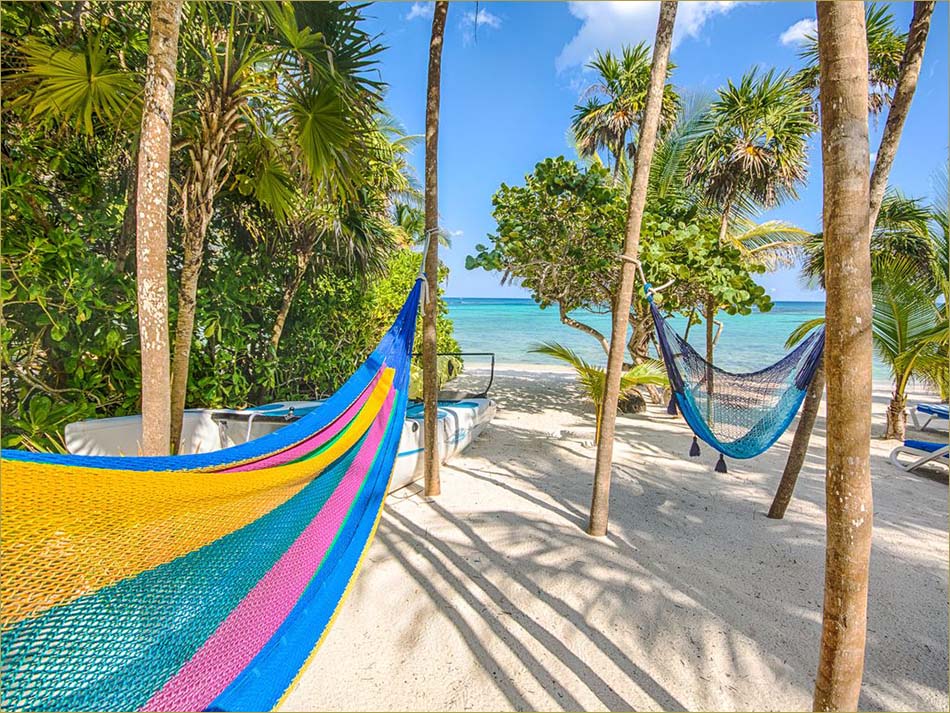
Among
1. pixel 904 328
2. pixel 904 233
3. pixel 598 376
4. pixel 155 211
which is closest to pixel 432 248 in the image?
pixel 155 211

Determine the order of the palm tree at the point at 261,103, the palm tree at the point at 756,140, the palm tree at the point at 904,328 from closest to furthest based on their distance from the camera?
the palm tree at the point at 261,103 → the palm tree at the point at 904,328 → the palm tree at the point at 756,140

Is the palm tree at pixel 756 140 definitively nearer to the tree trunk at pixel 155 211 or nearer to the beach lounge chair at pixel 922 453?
the beach lounge chair at pixel 922 453

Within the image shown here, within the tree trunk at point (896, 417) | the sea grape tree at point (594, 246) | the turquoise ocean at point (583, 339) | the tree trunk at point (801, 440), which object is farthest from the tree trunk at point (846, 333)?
the turquoise ocean at point (583, 339)

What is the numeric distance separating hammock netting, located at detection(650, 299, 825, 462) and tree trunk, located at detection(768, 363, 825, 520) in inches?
5.3

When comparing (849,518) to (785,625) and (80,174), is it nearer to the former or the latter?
(785,625)

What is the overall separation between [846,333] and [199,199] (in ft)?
8.70

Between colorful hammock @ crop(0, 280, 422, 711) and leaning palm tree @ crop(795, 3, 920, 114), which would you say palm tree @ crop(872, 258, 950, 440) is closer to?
leaning palm tree @ crop(795, 3, 920, 114)

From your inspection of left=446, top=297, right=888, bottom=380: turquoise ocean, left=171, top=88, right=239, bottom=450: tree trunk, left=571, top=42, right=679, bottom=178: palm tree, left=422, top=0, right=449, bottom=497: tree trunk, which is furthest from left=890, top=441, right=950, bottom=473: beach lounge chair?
left=446, top=297, right=888, bottom=380: turquoise ocean

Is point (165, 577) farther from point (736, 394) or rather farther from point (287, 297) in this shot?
point (287, 297)

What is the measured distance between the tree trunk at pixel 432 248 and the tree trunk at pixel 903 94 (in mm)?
2368

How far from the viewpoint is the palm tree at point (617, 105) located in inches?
254

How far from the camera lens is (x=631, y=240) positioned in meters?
2.29

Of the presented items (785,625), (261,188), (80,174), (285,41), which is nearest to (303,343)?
(261,188)

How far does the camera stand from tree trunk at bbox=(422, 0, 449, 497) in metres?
2.68
